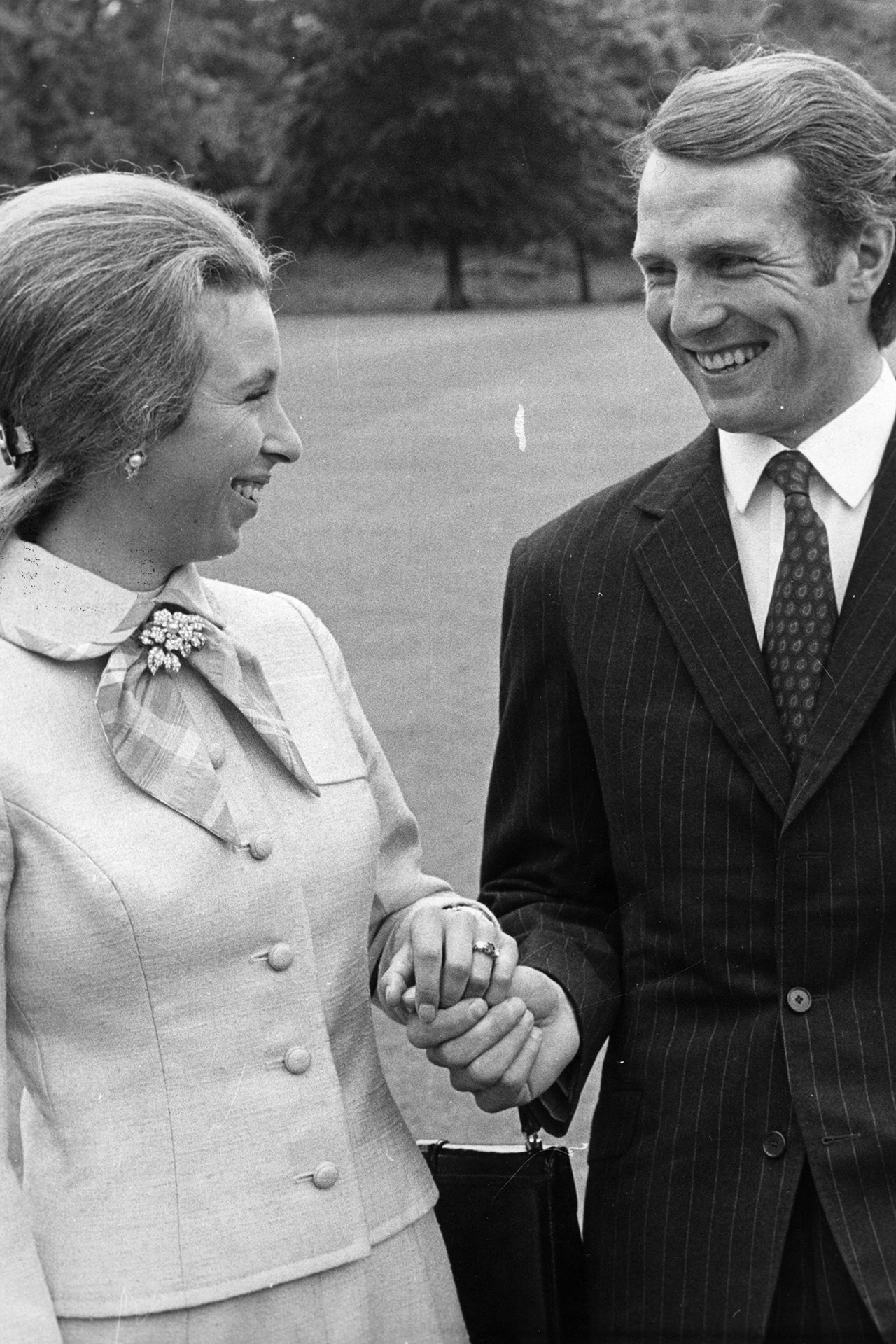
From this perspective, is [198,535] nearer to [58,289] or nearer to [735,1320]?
[58,289]

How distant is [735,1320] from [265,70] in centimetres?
239

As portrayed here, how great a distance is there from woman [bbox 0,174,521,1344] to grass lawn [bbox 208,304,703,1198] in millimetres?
1351

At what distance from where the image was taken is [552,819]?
6.94 feet

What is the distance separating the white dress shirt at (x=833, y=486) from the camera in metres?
1.90

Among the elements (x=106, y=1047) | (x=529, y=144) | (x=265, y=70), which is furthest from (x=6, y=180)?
(x=106, y=1047)

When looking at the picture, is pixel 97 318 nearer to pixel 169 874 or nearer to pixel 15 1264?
pixel 169 874

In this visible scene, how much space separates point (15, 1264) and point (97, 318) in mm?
939

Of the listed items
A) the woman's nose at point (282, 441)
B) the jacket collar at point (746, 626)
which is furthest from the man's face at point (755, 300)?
the woman's nose at point (282, 441)

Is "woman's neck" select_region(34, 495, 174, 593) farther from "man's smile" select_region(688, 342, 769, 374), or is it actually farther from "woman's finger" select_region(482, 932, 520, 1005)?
"man's smile" select_region(688, 342, 769, 374)

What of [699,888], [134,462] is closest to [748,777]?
[699,888]

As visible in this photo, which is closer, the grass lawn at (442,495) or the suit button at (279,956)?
the suit button at (279,956)

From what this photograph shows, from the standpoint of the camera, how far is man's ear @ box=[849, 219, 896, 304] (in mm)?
1917

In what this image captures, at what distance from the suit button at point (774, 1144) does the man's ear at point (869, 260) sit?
3.20ft

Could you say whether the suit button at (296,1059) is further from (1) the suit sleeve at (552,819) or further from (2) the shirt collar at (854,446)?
(2) the shirt collar at (854,446)
